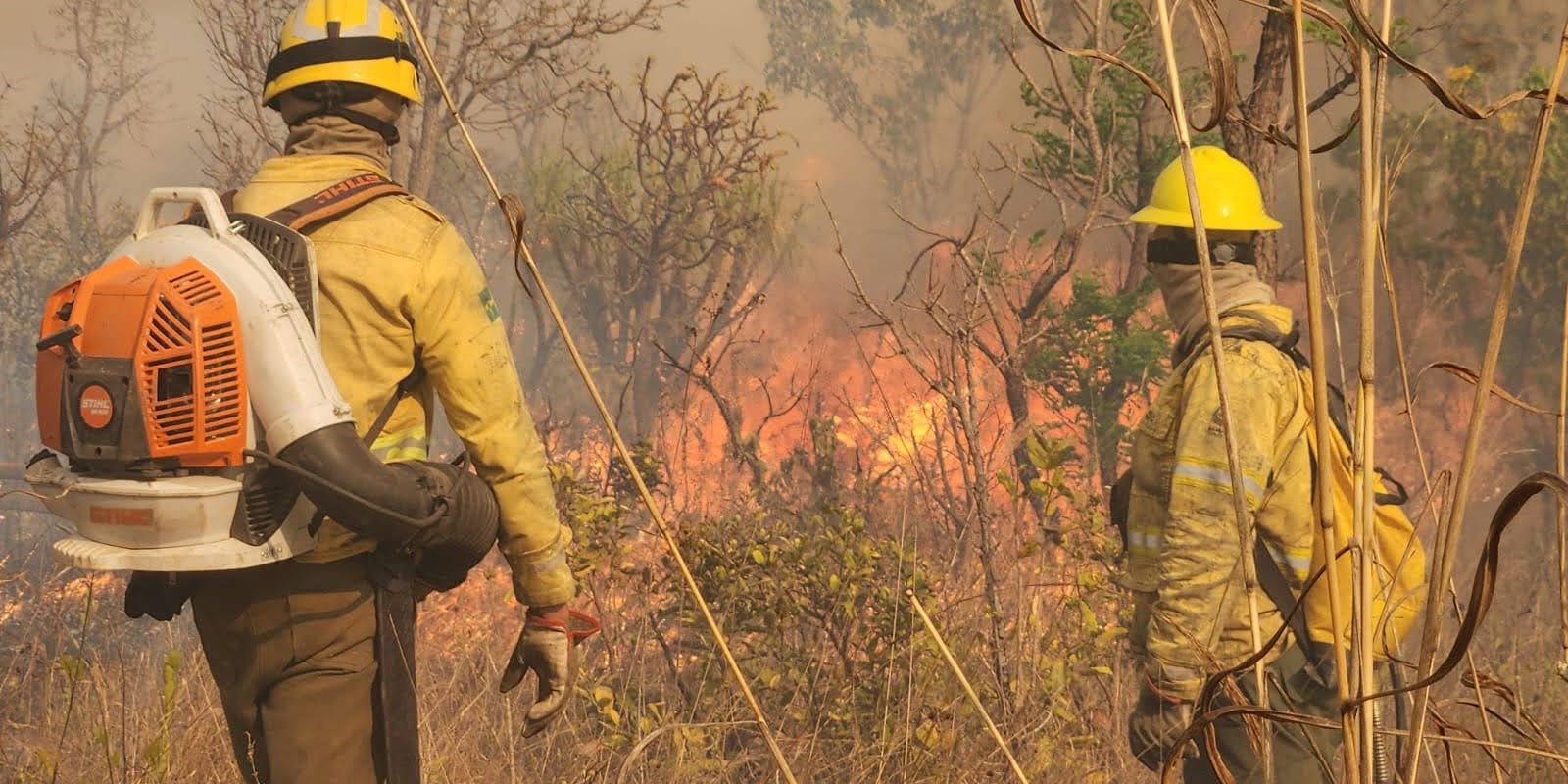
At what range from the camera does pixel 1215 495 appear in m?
2.45

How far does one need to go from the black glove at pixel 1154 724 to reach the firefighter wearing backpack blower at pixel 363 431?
1.06m

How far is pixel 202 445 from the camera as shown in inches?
76.2

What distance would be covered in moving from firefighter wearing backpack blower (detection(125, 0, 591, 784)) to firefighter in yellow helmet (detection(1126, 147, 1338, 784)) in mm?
1083

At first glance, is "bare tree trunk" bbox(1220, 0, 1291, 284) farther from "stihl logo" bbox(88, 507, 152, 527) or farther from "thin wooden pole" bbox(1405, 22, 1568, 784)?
"thin wooden pole" bbox(1405, 22, 1568, 784)

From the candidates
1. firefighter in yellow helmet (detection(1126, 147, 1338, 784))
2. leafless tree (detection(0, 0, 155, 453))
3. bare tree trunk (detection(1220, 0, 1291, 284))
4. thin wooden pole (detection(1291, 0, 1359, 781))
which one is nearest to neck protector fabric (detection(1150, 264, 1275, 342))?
firefighter in yellow helmet (detection(1126, 147, 1338, 784))

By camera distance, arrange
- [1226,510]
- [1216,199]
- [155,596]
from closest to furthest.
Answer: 1. [155,596]
2. [1226,510]
3. [1216,199]

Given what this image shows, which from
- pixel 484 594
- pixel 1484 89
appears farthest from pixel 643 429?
pixel 1484 89

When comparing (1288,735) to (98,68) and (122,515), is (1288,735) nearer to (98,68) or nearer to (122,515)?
(122,515)

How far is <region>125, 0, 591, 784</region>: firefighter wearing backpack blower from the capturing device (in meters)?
2.19

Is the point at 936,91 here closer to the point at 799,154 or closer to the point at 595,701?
the point at 799,154

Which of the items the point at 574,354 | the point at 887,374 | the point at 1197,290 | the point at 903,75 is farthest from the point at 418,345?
the point at 903,75

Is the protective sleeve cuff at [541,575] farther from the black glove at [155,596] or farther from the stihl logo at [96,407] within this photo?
the stihl logo at [96,407]

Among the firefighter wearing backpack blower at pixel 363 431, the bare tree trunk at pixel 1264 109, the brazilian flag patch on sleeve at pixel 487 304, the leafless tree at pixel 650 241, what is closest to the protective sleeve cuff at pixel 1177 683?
the firefighter wearing backpack blower at pixel 363 431

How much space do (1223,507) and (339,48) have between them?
5.57 ft
